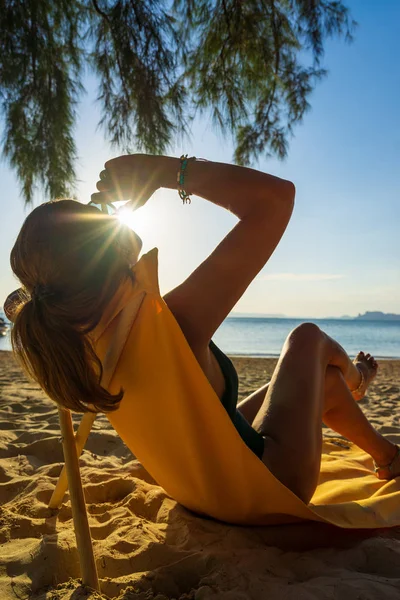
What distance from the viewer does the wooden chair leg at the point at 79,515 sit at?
1072 mm

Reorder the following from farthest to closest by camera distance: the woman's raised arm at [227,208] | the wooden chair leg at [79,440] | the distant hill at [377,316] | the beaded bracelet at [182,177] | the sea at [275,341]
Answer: the distant hill at [377,316], the sea at [275,341], the wooden chair leg at [79,440], the beaded bracelet at [182,177], the woman's raised arm at [227,208]

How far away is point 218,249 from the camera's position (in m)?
1.16

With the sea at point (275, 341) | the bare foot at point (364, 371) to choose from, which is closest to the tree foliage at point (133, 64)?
the bare foot at point (364, 371)

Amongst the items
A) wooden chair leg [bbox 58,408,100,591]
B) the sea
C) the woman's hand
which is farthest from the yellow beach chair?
the sea

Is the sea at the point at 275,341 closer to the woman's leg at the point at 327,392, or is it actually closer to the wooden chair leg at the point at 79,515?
the woman's leg at the point at 327,392

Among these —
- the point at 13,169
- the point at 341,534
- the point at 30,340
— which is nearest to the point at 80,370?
the point at 30,340

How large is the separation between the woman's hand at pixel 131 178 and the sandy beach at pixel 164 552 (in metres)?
0.95

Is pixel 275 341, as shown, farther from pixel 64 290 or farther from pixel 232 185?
pixel 64 290

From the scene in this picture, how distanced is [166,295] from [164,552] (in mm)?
694

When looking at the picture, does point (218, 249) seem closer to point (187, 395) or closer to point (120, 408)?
point (187, 395)

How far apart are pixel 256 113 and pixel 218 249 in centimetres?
308

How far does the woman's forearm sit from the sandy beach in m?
0.89

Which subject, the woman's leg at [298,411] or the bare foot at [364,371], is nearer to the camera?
the woman's leg at [298,411]

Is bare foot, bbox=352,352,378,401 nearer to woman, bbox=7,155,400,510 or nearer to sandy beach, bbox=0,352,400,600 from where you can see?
woman, bbox=7,155,400,510
